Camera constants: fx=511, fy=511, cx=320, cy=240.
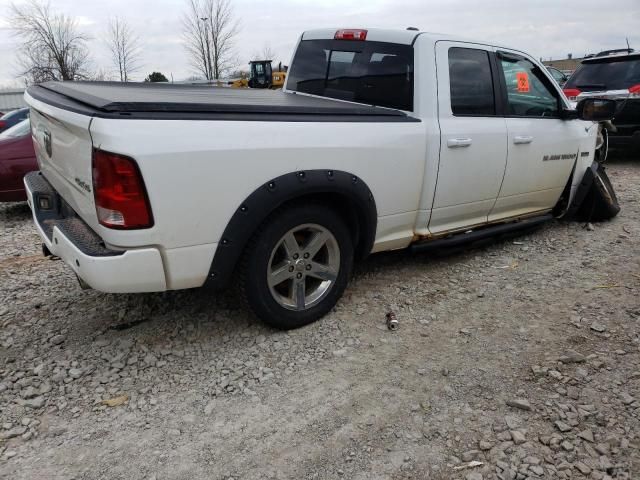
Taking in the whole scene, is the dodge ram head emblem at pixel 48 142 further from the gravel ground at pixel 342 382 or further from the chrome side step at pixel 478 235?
the chrome side step at pixel 478 235

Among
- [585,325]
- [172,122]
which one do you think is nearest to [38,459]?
[172,122]

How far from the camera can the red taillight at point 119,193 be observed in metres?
2.34

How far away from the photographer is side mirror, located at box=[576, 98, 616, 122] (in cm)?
448

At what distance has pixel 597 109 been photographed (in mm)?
4480

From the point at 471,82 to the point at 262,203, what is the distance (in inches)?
80.7

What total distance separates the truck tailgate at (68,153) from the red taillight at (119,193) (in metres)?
0.11

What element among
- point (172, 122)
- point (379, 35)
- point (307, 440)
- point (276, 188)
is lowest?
point (307, 440)

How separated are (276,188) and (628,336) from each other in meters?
2.32

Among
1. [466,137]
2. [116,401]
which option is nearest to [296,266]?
[116,401]

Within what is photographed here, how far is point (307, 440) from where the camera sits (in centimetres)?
236

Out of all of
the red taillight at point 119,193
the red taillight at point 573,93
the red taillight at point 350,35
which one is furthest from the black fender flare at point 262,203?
the red taillight at point 573,93

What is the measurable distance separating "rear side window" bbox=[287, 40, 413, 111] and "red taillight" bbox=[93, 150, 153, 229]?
1.96 meters

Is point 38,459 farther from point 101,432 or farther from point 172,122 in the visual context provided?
point 172,122

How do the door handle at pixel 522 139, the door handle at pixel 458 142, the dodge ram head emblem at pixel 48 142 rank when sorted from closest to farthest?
the dodge ram head emblem at pixel 48 142 < the door handle at pixel 458 142 < the door handle at pixel 522 139
